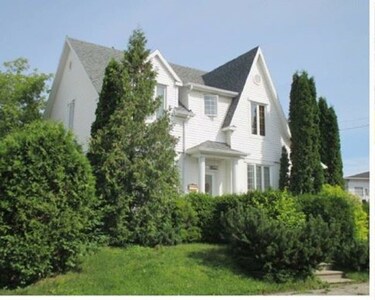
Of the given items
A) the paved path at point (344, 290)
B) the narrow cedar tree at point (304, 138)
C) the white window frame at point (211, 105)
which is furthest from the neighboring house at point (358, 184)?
the paved path at point (344, 290)

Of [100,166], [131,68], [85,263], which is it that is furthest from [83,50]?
[85,263]

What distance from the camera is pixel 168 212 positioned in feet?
34.9

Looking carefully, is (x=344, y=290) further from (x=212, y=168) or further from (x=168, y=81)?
(x=168, y=81)

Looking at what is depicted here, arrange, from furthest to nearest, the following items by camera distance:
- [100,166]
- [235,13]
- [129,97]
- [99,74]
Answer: [99,74]
[129,97]
[100,166]
[235,13]

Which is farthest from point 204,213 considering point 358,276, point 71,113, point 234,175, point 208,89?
point 71,113

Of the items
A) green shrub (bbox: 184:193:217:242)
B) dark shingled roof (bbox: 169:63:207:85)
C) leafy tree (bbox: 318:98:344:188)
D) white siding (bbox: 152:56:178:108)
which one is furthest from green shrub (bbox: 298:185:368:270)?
dark shingled roof (bbox: 169:63:207:85)

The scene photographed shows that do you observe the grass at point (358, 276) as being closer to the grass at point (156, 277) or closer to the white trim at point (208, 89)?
the grass at point (156, 277)

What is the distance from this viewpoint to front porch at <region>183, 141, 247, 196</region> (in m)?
16.3

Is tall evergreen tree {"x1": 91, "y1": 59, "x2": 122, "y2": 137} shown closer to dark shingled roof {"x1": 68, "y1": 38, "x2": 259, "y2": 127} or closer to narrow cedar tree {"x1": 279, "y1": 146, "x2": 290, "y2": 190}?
dark shingled roof {"x1": 68, "y1": 38, "x2": 259, "y2": 127}

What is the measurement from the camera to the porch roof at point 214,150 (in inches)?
640

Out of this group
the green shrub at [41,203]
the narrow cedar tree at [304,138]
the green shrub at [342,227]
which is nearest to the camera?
the green shrub at [41,203]

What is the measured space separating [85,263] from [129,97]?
4.49 meters

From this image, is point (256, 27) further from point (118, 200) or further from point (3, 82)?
point (3, 82)

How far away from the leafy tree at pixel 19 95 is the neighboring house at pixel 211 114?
917 millimetres
